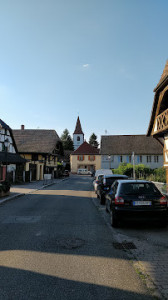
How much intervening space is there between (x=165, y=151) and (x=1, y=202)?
1007cm

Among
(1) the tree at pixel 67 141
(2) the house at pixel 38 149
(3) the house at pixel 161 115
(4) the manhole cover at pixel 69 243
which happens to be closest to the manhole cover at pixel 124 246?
(4) the manhole cover at pixel 69 243

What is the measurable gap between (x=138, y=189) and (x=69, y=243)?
293cm

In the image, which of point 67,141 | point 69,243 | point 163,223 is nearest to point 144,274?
point 69,243

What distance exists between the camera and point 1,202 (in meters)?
12.8

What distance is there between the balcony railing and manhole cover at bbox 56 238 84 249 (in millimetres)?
8983

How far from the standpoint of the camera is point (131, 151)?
54.0 m

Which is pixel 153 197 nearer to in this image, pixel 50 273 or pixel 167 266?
pixel 167 266

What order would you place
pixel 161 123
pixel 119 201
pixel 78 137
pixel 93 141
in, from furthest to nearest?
pixel 93 141, pixel 78 137, pixel 161 123, pixel 119 201

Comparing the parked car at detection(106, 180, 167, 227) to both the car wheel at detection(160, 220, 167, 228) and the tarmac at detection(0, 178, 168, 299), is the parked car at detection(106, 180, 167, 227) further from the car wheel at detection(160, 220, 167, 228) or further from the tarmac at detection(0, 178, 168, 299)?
the tarmac at detection(0, 178, 168, 299)

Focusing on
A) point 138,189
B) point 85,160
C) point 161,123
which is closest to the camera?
point 138,189

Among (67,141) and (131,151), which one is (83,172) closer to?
(131,151)

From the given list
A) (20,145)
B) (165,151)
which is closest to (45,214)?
(165,151)

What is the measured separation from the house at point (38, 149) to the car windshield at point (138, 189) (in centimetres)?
2684

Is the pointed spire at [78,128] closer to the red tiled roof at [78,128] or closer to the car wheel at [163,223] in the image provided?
the red tiled roof at [78,128]
